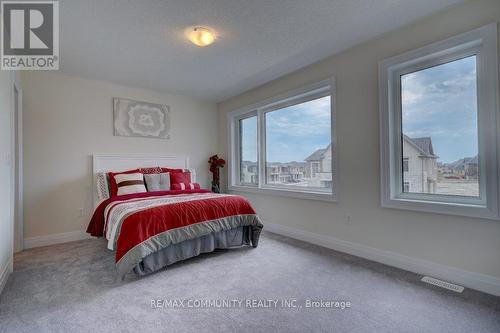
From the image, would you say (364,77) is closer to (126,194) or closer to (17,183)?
(126,194)

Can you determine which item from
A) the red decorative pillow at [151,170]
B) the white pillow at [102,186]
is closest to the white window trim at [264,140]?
the red decorative pillow at [151,170]

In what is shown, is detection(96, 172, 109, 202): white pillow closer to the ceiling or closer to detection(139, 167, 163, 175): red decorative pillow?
detection(139, 167, 163, 175): red decorative pillow

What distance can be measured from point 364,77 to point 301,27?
0.93 m

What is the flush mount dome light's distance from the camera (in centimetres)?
244

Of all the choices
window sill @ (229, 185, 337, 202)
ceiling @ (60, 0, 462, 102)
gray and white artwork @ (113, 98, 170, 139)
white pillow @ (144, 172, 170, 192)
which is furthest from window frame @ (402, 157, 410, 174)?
gray and white artwork @ (113, 98, 170, 139)

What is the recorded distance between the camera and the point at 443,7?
2.15 meters

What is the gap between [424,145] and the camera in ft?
7.99

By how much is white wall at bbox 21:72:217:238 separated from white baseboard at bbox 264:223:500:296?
3.23m

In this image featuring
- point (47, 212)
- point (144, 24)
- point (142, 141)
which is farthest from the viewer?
point (142, 141)

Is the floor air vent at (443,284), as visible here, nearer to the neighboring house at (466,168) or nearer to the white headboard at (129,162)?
the neighboring house at (466,168)

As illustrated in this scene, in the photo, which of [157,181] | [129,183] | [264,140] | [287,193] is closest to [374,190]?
[287,193]

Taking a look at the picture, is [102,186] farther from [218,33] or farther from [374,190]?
[374,190]

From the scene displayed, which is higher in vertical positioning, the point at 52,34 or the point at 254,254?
the point at 52,34

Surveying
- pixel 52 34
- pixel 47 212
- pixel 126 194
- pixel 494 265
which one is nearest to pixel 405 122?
pixel 494 265
